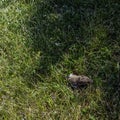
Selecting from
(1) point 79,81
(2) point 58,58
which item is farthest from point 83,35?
(1) point 79,81

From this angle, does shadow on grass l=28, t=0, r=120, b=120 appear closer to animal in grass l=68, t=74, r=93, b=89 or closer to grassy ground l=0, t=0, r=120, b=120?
grassy ground l=0, t=0, r=120, b=120

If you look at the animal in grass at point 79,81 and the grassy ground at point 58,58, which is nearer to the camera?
the grassy ground at point 58,58

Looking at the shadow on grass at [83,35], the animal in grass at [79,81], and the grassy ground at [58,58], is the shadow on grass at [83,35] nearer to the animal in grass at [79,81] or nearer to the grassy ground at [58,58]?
the grassy ground at [58,58]

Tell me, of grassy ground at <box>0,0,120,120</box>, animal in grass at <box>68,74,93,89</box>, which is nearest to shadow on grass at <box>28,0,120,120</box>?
grassy ground at <box>0,0,120,120</box>

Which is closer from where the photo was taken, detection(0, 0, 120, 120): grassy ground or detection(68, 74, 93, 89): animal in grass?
detection(0, 0, 120, 120): grassy ground

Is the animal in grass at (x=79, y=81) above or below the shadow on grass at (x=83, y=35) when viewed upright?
below

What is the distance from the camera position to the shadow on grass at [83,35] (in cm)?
445

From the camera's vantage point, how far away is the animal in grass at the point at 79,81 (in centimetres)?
439

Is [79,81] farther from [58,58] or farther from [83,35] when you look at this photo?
[83,35]

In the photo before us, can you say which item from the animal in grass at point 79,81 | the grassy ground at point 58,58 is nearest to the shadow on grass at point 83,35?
the grassy ground at point 58,58

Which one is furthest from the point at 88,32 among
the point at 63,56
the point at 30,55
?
the point at 30,55

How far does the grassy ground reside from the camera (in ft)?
13.8

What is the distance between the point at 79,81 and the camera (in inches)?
174

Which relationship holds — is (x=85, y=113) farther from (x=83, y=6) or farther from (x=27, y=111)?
(x=83, y=6)
